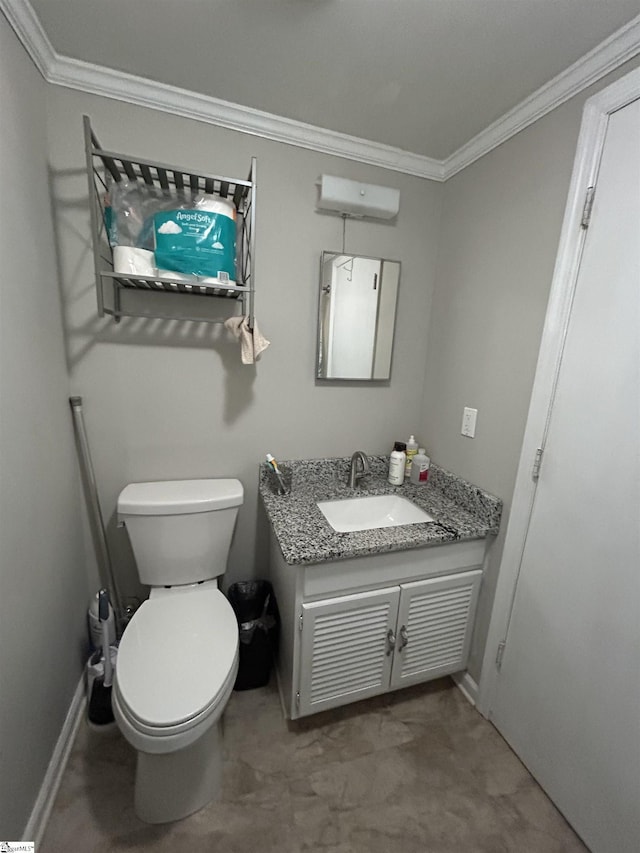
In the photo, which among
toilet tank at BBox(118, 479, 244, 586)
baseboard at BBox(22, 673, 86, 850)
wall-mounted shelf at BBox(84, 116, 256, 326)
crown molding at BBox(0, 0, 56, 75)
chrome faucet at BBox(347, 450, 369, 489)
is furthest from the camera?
chrome faucet at BBox(347, 450, 369, 489)

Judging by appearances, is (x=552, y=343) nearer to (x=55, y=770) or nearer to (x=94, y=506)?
(x=94, y=506)

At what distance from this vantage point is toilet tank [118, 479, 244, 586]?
1301 mm

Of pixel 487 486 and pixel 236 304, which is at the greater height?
pixel 236 304

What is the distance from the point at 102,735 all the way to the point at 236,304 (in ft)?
5.60

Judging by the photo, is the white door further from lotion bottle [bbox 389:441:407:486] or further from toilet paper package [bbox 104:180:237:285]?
toilet paper package [bbox 104:180:237:285]

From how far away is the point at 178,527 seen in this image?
1.33 metres

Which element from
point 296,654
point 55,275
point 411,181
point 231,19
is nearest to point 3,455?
point 55,275

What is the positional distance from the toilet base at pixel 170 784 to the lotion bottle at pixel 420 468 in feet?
3.89

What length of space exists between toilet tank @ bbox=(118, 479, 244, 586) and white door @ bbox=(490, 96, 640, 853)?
113 centimetres

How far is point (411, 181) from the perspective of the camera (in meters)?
1.55

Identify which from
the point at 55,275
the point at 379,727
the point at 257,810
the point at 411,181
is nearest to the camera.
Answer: the point at 257,810

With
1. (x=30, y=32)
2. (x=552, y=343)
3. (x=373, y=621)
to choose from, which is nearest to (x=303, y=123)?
(x=30, y=32)

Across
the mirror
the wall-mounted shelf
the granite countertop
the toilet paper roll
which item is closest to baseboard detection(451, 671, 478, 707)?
the granite countertop

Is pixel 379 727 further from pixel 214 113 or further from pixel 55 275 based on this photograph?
pixel 214 113
